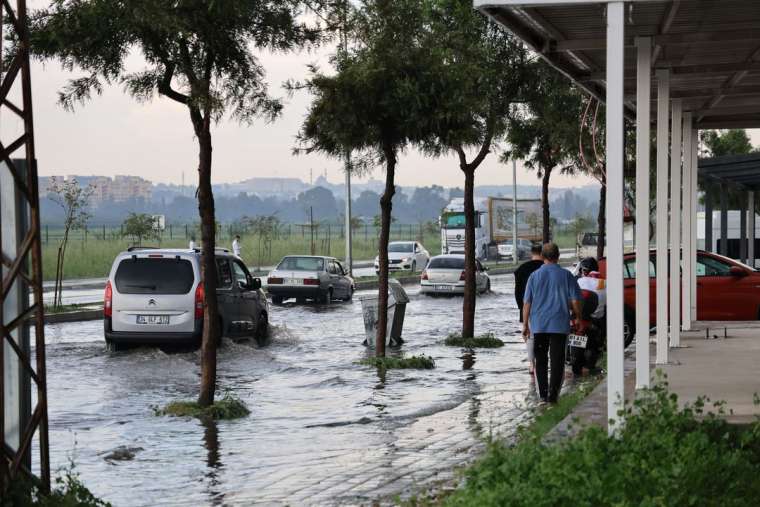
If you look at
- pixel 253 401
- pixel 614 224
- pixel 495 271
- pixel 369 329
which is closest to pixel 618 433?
pixel 614 224

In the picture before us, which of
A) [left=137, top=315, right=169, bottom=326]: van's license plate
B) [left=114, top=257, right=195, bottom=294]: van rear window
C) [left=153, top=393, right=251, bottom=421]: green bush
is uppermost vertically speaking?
[left=114, top=257, right=195, bottom=294]: van rear window

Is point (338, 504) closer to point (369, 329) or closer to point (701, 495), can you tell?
point (701, 495)

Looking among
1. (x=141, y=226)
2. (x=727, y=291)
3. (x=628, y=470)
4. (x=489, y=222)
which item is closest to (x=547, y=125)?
(x=727, y=291)

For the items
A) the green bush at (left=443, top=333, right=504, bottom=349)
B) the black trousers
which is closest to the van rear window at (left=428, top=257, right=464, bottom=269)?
the green bush at (left=443, top=333, right=504, bottom=349)

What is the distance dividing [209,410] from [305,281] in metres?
22.3

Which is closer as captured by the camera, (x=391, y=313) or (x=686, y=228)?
(x=686, y=228)

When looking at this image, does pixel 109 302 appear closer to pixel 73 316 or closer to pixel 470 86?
pixel 470 86

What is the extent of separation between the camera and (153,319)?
20.8m

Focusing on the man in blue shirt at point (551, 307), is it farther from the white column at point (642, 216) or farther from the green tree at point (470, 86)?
the green tree at point (470, 86)

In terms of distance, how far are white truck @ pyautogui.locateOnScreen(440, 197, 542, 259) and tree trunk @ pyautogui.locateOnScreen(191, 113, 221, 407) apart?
5745 cm

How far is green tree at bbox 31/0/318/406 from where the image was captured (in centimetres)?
1352

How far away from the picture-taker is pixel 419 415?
1432 centimetres

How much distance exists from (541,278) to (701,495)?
21.3 ft

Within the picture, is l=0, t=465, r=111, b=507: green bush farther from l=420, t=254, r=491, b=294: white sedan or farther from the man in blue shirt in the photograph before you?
l=420, t=254, r=491, b=294: white sedan
